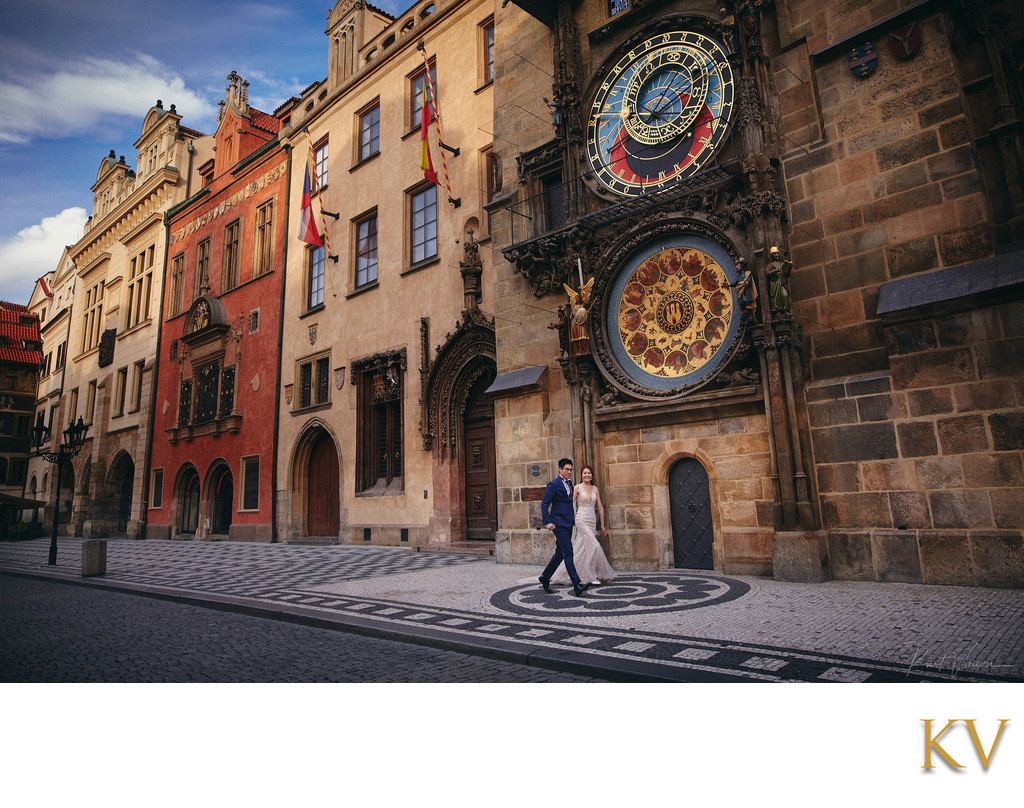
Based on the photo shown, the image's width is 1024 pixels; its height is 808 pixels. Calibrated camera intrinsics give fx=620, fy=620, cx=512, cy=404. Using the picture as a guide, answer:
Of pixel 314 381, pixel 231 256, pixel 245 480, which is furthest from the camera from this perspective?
pixel 231 256

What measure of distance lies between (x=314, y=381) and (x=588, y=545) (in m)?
14.6

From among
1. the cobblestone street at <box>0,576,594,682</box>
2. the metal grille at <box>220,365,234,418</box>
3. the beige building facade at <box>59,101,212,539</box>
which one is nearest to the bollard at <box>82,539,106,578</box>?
the cobblestone street at <box>0,576,594,682</box>

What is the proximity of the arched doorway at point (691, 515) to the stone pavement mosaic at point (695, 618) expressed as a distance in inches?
13.5

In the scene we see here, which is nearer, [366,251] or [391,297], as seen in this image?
[391,297]

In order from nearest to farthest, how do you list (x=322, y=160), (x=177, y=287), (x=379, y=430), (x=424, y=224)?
(x=424, y=224)
(x=379, y=430)
(x=322, y=160)
(x=177, y=287)

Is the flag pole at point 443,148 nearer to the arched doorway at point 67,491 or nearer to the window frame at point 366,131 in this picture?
the window frame at point 366,131

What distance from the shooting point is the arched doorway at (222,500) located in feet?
82.5

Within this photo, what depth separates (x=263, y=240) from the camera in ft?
81.6

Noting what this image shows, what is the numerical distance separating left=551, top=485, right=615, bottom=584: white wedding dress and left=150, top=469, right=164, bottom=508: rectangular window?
993 inches

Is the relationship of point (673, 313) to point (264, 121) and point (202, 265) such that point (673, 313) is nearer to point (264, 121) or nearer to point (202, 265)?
point (202, 265)

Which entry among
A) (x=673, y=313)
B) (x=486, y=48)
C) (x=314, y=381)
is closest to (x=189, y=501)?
(x=314, y=381)

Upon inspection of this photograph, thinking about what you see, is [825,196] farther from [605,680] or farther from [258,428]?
[258,428]

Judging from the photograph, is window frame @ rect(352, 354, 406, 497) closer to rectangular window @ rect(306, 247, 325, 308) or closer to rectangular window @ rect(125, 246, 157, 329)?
rectangular window @ rect(306, 247, 325, 308)

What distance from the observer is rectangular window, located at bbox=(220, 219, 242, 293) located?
26156mm
